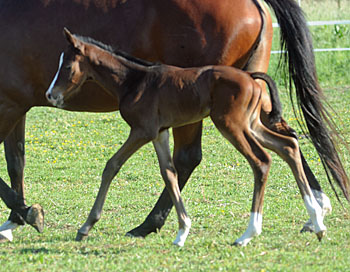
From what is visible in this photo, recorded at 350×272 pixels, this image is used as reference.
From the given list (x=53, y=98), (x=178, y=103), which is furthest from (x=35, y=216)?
(x=178, y=103)

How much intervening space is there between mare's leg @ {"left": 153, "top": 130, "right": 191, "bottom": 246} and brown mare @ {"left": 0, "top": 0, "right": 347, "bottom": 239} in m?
0.56

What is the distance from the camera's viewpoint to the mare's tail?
5.58 meters

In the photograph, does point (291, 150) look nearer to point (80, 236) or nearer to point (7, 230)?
point (80, 236)

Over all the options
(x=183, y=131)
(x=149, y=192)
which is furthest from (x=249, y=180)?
(x=183, y=131)

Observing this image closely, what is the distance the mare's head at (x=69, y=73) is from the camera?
16.2ft

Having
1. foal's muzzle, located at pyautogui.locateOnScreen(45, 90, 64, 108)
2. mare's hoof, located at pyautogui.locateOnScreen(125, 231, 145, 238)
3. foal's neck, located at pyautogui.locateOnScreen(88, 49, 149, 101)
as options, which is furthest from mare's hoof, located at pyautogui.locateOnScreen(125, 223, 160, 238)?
foal's muzzle, located at pyautogui.locateOnScreen(45, 90, 64, 108)

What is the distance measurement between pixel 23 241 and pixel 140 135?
137 cm

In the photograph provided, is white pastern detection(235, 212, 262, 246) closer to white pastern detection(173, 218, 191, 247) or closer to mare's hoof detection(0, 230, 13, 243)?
white pastern detection(173, 218, 191, 247)

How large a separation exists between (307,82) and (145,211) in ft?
6.72

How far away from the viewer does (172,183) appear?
201 inches

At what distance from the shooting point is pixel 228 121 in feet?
15.7

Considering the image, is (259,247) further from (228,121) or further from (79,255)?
(79,255)

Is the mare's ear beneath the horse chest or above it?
above

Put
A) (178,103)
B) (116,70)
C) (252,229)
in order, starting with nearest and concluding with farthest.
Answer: (252,229), (178,103), (116,70)
